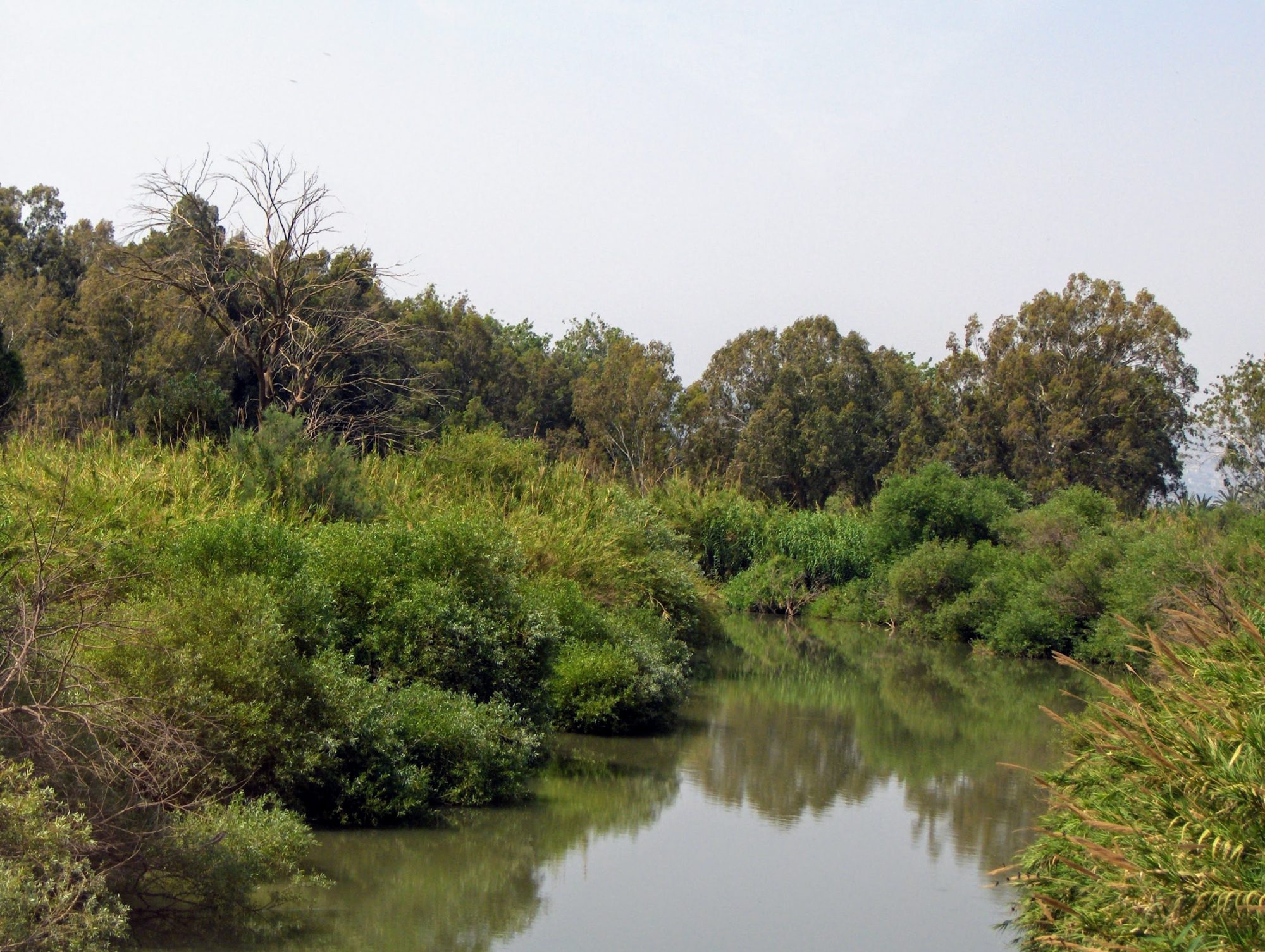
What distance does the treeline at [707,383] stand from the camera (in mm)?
38344

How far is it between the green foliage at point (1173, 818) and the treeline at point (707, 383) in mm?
22120

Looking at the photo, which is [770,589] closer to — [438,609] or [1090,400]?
[1090,400]

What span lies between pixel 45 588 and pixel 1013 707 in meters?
19.2

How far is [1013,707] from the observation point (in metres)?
23.2

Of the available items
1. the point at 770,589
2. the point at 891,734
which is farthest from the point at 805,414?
the point at 891,734

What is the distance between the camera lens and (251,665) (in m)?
10.1

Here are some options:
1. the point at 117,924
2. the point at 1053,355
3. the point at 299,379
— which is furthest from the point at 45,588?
the point at 1053,355

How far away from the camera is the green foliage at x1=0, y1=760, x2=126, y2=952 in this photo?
6.40 meters

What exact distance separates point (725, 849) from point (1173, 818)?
6.28 meters

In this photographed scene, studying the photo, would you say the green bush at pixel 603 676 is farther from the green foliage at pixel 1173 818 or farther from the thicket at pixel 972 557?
the thicket at pixel 972 557

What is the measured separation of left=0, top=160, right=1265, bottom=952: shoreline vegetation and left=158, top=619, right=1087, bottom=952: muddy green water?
64 centimetres

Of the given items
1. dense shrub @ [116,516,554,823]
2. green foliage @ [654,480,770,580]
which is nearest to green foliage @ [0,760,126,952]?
dense shrub @ [116,516,554,823]

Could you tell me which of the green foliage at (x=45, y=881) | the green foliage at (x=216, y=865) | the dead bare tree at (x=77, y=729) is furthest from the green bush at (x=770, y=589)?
the green foliage at (x=45, y=881)

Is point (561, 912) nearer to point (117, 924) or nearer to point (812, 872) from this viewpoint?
point (812, 872)
